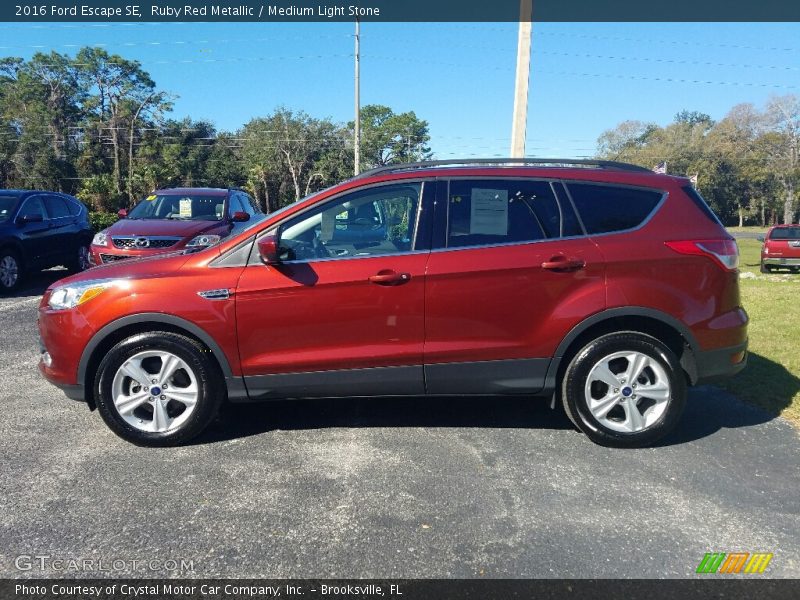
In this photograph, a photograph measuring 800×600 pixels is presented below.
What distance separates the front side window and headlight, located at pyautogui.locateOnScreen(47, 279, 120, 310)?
3.93 ft

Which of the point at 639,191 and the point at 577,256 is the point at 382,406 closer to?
the point at 577,256

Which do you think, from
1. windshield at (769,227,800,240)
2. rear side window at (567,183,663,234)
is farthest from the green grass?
windshield at (769,227,800,240)

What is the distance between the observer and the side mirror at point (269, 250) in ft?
12.2

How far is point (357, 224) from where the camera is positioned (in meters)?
3.97

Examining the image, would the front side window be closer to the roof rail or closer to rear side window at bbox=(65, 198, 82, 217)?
the roof rail

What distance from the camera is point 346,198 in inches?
156

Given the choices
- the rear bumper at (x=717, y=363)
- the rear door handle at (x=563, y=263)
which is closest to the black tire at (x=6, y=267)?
the rear door handle at (x=563, y=263)

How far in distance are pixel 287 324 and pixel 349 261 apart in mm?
569

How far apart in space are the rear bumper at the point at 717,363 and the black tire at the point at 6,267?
10198mm

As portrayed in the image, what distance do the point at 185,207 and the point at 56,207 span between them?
298 centimetres

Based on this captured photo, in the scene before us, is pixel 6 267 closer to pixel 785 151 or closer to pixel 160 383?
pixel 160 383

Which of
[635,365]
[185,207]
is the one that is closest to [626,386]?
[635,365]

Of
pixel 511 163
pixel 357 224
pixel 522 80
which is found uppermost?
pixel 522 80

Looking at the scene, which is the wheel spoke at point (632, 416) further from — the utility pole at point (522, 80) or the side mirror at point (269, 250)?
the utility pole at point (522, 80)
